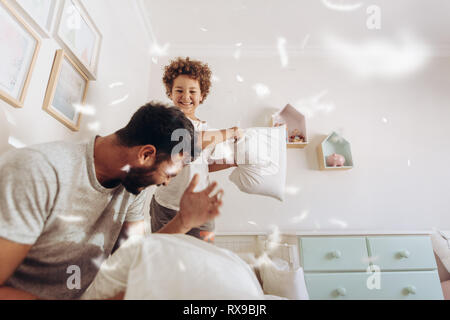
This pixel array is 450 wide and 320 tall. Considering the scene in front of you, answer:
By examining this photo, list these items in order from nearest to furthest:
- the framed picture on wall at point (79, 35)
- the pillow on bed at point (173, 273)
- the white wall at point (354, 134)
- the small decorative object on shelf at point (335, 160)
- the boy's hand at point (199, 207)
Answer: the pillow on bed at point (173, 273) < the boy's hand at point (199, 207) < the framed picture on wall at point (79, 35) < the white wall at point (354, 134) < the small decorative object on shelf at point (335, 160)

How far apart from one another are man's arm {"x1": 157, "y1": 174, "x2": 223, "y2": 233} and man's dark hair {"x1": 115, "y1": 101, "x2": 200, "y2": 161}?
0.31 feet

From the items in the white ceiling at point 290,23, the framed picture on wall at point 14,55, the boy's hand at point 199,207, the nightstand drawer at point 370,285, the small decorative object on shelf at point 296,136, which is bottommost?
the nightstand drawer at point 370,285

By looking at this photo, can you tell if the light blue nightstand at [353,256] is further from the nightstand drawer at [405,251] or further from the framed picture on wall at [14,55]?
the framed picture on wall at [14,55]

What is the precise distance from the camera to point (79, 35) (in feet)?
2.31

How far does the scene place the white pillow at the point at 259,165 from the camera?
0.53 metres

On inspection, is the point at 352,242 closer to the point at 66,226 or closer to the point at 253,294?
the point at 253,294

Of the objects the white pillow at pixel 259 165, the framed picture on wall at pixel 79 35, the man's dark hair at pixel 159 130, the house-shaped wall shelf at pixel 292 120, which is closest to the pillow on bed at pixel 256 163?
the white pillow at pixel 259 165

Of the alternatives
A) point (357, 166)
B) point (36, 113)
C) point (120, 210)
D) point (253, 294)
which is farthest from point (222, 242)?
point (357, 166)

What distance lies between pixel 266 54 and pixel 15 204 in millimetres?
1254

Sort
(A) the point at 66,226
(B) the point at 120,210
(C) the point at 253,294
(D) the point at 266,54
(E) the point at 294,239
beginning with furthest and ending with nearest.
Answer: (D) the point at 266,54, (E) the point at 294,239, (B) the point at 120,210, (A) the point at 66,226, (C) the point at 253,294

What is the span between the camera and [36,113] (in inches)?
21.7

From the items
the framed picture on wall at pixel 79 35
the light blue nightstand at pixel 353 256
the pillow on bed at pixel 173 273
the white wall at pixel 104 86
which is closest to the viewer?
the pillow on bed at pixel 173 273

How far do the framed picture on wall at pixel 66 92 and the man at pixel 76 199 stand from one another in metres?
0.21

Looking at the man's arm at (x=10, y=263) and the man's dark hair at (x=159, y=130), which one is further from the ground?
the man's dark hair at (x=159, y=130)
